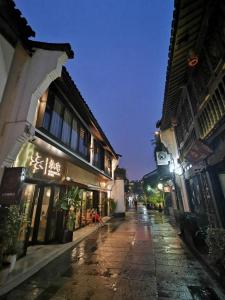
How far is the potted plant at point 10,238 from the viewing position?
481cm

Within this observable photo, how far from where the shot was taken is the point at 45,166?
27.7 ft

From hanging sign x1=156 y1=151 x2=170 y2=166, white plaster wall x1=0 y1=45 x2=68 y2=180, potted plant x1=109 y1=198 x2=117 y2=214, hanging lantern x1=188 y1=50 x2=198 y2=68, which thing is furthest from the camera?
potted plant x1=109 y1=198 x2=117 y2=214

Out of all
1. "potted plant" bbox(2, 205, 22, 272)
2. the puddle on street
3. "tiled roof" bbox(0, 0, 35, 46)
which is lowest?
the puddle on street

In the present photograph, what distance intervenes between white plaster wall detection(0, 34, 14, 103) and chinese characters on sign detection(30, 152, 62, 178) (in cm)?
311

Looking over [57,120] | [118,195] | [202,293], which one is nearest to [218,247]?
[202,293]

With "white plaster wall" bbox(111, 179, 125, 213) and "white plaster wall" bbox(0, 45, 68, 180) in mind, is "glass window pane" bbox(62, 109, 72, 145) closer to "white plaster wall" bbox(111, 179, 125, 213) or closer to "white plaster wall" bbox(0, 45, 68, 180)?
"white plaster wall" bbox(0, 45, 68, 180)

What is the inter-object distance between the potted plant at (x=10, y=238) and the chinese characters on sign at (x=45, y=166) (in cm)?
256

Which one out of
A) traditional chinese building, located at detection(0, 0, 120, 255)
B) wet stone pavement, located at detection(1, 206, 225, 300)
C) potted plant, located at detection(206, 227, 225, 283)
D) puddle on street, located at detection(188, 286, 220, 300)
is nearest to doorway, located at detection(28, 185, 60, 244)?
traditional chinese building, located at detection(0, 0, 120, 255)

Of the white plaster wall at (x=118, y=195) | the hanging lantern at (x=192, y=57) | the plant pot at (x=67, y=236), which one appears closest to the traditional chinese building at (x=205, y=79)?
the hanging lantern at (x=192, y=57)

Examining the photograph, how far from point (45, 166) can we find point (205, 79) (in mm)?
8318

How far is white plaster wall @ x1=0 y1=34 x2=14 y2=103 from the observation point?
582 cm

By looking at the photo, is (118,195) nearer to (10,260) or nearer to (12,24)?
(10,260)

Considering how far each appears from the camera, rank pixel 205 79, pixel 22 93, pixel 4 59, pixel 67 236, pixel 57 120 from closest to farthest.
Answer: pixel 4 59, pixel 22 93, pixel 205 79, pixel 67 236, pixel 57 120

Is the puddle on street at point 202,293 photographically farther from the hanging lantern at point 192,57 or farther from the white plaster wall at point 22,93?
the hanging lantern at point 192,57
